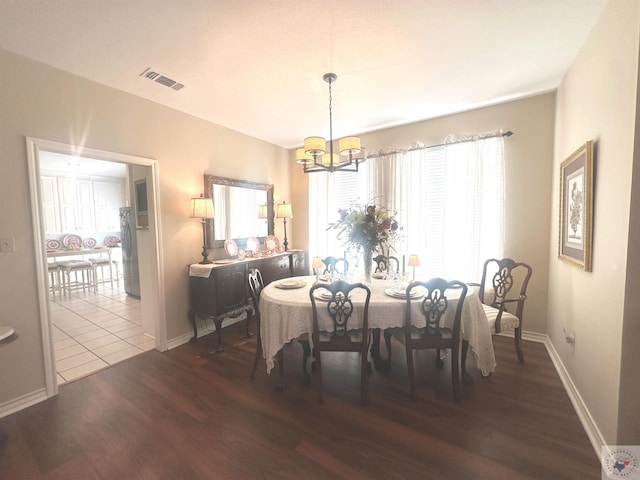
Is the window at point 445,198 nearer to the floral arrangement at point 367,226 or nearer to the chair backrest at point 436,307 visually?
the floral arrangement at point 367,226

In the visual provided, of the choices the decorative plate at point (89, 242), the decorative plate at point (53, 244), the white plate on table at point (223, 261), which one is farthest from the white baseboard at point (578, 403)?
the decorative plate at point (89, 242)

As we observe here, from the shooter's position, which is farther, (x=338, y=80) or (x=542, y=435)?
(x=338, y=80)

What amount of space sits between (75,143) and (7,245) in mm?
985

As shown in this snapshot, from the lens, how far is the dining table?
2.21 meters

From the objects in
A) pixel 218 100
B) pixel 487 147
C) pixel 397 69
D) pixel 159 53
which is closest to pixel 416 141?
pixel 487 147

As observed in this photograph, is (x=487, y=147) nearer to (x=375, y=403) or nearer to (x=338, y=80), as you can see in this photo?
(x=338, y=80)

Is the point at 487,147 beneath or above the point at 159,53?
beneath

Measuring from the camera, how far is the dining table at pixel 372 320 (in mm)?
2205

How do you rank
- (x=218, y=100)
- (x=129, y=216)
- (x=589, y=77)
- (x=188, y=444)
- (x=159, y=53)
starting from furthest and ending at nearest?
(x=129, y=216) → (x=218, y=100) → (x=159, y=53) → (x=589, y=77) → (x=188, y=444)

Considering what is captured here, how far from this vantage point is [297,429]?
1.88m

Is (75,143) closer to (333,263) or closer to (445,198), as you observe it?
(333,263)

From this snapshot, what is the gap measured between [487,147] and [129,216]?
5.91m

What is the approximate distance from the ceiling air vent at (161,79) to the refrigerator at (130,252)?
130 inches

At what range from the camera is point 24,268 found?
2.18 meters
